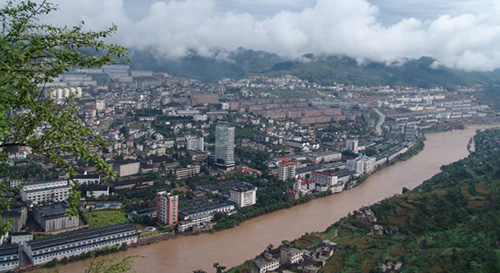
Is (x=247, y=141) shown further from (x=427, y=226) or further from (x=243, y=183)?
(x=427, y=226)

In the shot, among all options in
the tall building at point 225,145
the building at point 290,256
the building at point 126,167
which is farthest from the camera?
the tall building at point 225,145

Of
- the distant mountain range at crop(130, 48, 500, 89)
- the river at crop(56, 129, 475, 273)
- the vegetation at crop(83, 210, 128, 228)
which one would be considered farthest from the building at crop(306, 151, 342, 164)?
the distant mountain range at crop(130, 48, 500, 89)

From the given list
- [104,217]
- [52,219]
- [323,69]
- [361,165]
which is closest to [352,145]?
[361,165]

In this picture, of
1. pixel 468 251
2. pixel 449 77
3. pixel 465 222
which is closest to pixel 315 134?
pixel 465 222

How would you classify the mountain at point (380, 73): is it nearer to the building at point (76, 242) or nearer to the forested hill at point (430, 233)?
the forested hill at point (430, 233)

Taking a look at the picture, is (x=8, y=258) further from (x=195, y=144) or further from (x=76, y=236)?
(x=195, y=144)

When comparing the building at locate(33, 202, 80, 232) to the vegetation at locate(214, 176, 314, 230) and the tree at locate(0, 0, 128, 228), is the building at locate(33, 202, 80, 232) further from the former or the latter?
the tree at locate(0, 0, 128, 228)

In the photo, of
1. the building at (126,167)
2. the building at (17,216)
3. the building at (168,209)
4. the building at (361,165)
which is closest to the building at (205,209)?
the building at (168,209)
